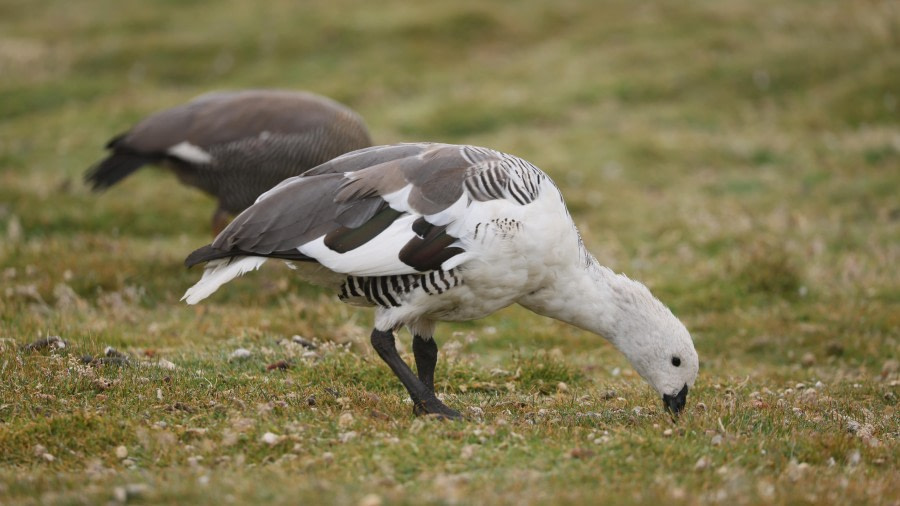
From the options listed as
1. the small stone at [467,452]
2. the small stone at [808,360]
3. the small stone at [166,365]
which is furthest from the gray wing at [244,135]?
the small stone at [467,452]

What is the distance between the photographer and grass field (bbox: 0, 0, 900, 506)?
5266mm

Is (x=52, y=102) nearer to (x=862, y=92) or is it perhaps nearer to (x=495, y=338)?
(x=495, y=338)

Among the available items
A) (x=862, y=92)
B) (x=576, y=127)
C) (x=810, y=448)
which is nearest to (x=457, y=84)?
(x=576, y=127)

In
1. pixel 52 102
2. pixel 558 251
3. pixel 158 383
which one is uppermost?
pixel 558 251

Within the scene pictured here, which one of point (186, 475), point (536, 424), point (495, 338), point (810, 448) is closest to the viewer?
point (186, 475)

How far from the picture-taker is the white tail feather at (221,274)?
241 inches

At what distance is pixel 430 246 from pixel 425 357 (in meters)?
1.01

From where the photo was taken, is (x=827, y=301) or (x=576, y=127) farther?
(x=576, y=127)

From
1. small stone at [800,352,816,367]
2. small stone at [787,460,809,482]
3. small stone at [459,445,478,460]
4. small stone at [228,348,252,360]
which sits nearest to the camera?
small stone at [787,460,809,482]

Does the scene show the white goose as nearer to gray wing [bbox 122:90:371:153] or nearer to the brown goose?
the brown goose

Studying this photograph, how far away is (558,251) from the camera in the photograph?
632cm

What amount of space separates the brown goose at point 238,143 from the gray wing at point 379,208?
383 cm

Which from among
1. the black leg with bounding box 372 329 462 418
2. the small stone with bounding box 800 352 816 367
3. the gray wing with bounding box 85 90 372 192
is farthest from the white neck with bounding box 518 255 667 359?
the gray wing with bounding box 85 90 372 192

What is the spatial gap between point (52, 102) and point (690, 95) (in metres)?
11.0
